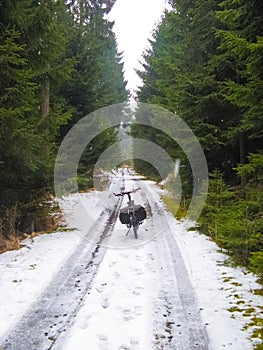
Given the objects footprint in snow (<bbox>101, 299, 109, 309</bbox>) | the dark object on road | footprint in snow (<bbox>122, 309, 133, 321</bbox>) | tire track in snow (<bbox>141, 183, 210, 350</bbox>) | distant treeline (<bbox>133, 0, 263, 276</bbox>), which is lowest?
tire track in snow (<bbox>141, 183, 210, 350</bbox>)

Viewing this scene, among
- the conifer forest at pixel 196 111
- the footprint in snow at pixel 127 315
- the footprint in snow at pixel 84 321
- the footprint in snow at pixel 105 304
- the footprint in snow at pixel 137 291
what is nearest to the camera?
the footprint in snow at pixel 84 321

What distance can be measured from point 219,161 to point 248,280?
6252 millimetres

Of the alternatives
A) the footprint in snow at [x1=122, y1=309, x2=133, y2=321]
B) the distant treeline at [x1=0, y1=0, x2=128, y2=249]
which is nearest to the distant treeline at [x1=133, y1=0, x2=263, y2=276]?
the footprint in snow at [x1=122, y1=309, x2=133, y2=321]

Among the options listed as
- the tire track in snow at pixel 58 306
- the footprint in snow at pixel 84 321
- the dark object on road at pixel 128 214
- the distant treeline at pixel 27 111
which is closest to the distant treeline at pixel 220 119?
the dark object on road at pixel 128 214

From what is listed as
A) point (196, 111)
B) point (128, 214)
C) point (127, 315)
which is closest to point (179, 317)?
point (127, 315)

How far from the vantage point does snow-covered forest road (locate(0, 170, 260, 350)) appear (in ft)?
13.6

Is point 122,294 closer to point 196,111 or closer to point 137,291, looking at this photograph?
point 137,291

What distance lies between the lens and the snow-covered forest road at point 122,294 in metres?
4.15

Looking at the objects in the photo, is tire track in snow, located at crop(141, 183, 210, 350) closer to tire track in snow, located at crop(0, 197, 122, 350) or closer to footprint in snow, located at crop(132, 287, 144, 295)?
footprint in snow, located at crop(132, 287, 144, 295)

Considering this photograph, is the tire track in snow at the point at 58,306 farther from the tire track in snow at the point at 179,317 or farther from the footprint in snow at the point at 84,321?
the tire track in snow at the point at 179,317

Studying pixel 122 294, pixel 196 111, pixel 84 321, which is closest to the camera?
pixel 84 321

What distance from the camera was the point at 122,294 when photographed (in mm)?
5539

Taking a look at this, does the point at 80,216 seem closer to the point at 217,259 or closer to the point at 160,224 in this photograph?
the point at 160,224

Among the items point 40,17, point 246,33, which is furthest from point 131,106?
point 246,33
